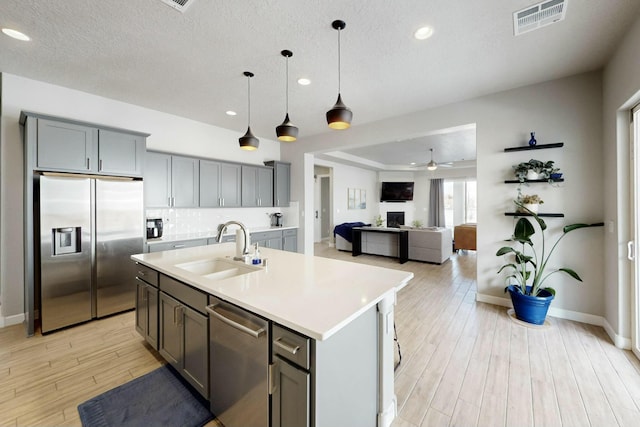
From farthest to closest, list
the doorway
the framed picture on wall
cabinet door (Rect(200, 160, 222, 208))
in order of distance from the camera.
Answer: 1. the doorway
2. the framed picture on wall
3. cabinet door (Rect(200, 160, 222, 208))

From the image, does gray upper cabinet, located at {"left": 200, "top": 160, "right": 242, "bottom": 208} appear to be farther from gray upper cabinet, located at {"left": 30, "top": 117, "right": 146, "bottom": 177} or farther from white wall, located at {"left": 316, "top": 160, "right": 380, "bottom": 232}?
white wall, located at {"left": 316, "top": 160, "right": 380, "bottom": 232}

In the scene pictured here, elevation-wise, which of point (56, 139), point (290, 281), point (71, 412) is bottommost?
point (71, 412)

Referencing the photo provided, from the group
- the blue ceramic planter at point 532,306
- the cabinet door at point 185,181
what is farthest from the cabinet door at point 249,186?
the blue ceramic planter at point 532,306

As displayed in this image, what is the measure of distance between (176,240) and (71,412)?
7.29 feet

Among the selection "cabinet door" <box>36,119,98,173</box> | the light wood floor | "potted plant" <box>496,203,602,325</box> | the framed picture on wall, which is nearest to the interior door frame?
the light wood floor

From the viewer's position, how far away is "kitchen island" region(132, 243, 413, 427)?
1081 mm

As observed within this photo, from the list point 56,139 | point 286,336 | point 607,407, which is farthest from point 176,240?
point 607,407

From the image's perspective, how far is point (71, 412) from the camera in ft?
5.67

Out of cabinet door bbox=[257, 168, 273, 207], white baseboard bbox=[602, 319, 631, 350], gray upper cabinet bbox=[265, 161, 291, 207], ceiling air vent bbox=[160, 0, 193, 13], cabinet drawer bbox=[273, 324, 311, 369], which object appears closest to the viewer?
cabinet drawer bbox=[273, 324, 311, 369]

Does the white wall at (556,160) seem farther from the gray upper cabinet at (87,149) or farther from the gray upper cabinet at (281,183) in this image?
the gray upper cabinet at (87,149)

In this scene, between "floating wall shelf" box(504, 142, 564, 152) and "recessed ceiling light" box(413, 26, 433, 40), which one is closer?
"recessed ceiling light" box(413, 26, 433, 40)

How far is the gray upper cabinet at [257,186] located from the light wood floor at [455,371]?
8.62 feet

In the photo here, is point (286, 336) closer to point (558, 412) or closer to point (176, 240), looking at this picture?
point (558, 412)

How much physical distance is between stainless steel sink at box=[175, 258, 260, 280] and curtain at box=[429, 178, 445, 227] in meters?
9.39
